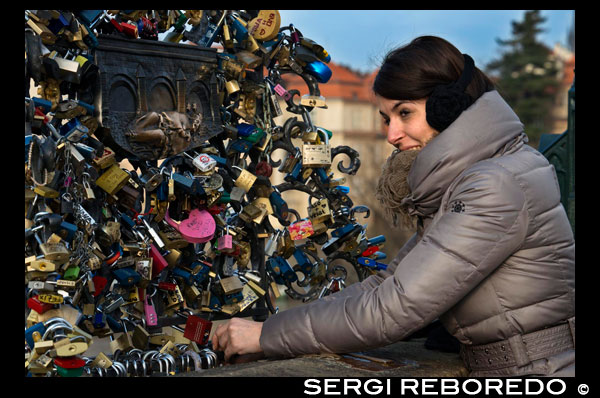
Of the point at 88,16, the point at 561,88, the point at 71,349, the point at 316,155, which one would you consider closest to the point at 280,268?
the point at 316,155

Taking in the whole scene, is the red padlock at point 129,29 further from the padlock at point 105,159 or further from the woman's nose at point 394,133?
the woman's nose at point 394,133

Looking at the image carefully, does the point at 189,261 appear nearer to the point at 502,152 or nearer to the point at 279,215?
the point at 279,215

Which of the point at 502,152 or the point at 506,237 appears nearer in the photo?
the point at 506,237

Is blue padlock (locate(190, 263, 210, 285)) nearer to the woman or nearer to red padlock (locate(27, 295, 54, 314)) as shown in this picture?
the woman

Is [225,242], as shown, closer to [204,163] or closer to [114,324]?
[204,163]

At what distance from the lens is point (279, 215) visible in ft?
11.8

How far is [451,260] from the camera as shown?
2.42m

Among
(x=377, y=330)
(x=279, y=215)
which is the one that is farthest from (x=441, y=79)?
(x=279, y=215)

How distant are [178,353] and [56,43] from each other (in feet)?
4.00

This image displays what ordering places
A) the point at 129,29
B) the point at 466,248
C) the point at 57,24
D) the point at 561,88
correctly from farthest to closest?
the point at 561,88, the point at 129,29, the point at 57,24, the point at 466,248

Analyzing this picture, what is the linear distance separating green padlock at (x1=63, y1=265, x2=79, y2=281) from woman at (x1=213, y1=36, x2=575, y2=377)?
2.14 feet

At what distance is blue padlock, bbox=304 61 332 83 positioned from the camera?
3.73 meters

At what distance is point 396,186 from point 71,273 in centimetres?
116

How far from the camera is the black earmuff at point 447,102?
8.59 ft
